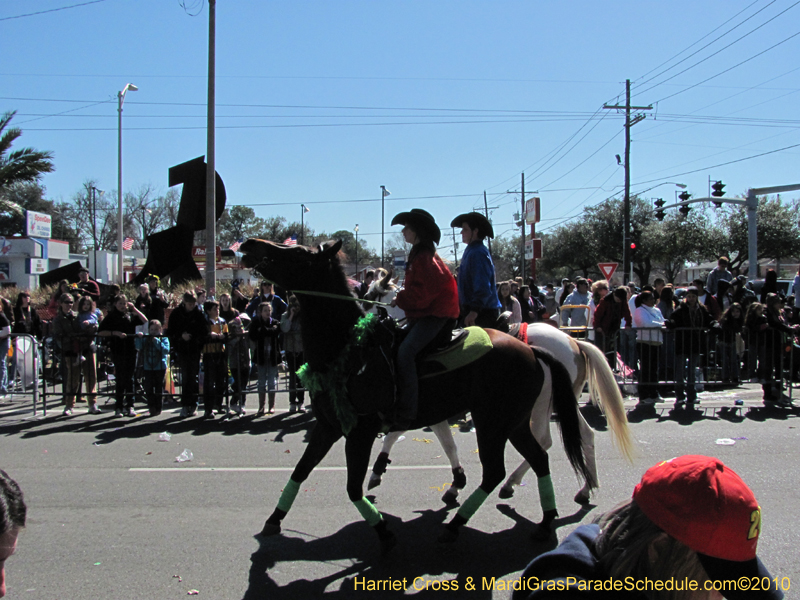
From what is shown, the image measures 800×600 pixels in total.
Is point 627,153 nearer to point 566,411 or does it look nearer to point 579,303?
point 579,303

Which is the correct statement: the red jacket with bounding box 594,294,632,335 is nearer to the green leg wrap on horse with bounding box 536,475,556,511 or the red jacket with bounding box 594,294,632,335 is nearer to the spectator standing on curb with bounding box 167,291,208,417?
the green leg wrap on horse with bounding box 536,475,556,511

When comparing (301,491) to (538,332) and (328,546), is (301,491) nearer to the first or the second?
(328,546)

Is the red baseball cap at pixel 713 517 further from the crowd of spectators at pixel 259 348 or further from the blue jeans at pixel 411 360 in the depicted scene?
the crowd of spectators at pixel 259 348

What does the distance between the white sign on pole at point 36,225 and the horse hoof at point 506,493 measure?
42.6 metres

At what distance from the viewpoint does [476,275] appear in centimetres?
552

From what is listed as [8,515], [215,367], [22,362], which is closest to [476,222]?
[8,515]

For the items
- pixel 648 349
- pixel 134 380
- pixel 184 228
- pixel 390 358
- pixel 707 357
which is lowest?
pixel 134 380

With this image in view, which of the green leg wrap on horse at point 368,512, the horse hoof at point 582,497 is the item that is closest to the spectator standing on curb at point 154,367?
the green leg wrap on horse at point 368,512

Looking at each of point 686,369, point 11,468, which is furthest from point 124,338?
point 686,369

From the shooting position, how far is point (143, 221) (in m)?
60.9

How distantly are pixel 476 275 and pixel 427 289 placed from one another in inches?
54.7

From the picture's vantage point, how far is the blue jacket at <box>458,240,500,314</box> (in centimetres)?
547

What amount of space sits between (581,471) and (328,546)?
2.01m

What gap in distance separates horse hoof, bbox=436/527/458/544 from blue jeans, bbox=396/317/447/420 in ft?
2.77
